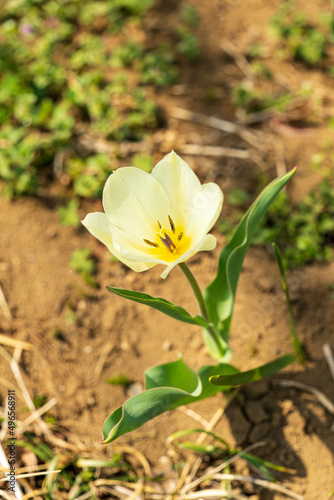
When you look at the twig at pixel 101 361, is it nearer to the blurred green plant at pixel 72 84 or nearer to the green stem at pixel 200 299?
the green stem at pixel 200 299

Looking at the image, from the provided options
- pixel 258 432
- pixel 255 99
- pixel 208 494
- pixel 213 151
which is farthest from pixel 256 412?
pixel 255 99

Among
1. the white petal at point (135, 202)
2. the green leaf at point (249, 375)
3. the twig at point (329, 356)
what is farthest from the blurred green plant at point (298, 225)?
the white petal at point (135, 202)

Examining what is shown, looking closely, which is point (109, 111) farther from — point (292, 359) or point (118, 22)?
point (292, 359)

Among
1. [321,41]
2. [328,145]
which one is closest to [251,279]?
[328,145]

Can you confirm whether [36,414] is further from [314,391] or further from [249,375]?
[314,391]

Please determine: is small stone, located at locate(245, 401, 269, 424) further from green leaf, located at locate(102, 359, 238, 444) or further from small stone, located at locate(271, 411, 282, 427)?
green leaf, located at locate(102, 359, 238, 444)

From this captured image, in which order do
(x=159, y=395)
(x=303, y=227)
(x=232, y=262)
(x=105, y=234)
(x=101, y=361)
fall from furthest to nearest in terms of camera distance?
(x=303, y=227), (x=101, y=361), (x=232, y=262), (x=159, y=395), (x=105, y=234)
